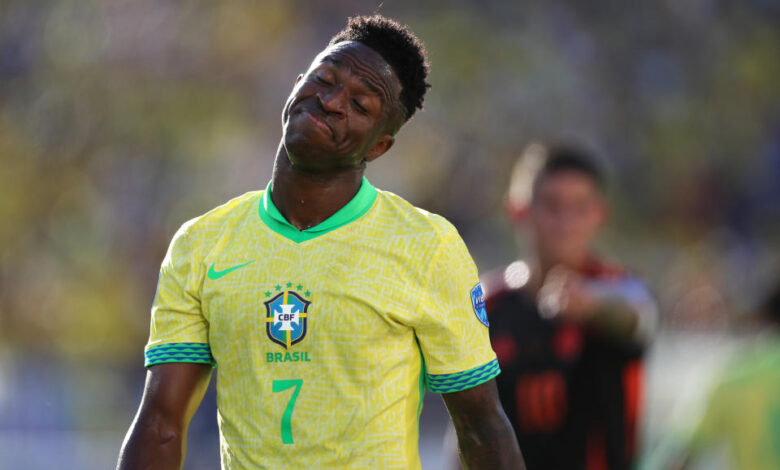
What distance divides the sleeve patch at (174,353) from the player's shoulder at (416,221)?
56 cm

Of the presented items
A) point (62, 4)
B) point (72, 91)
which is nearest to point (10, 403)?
point (72, 91)

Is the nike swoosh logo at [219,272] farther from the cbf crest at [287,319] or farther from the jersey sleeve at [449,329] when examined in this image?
the jersey sleeve at [449,329]

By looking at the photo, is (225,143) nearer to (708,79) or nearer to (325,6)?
(325,6)

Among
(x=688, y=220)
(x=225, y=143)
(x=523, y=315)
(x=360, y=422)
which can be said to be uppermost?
(x=225, y=143)

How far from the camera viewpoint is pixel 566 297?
422cm

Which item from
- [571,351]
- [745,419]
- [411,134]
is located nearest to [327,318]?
[571,351]

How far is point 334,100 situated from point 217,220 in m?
0.44

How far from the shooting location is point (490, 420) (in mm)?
2584

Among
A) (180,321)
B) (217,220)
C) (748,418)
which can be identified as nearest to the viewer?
(180,321)

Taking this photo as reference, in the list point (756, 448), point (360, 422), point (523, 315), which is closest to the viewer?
point (360, 422)

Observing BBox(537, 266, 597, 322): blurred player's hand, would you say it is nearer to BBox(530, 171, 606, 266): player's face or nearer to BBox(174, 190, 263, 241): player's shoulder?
BBox(530, 171, 606, 266): player's face

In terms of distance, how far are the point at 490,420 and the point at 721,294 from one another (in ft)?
46.3

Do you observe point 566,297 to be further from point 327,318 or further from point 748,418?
point 327,318

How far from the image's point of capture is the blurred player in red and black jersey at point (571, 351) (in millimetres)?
4230
